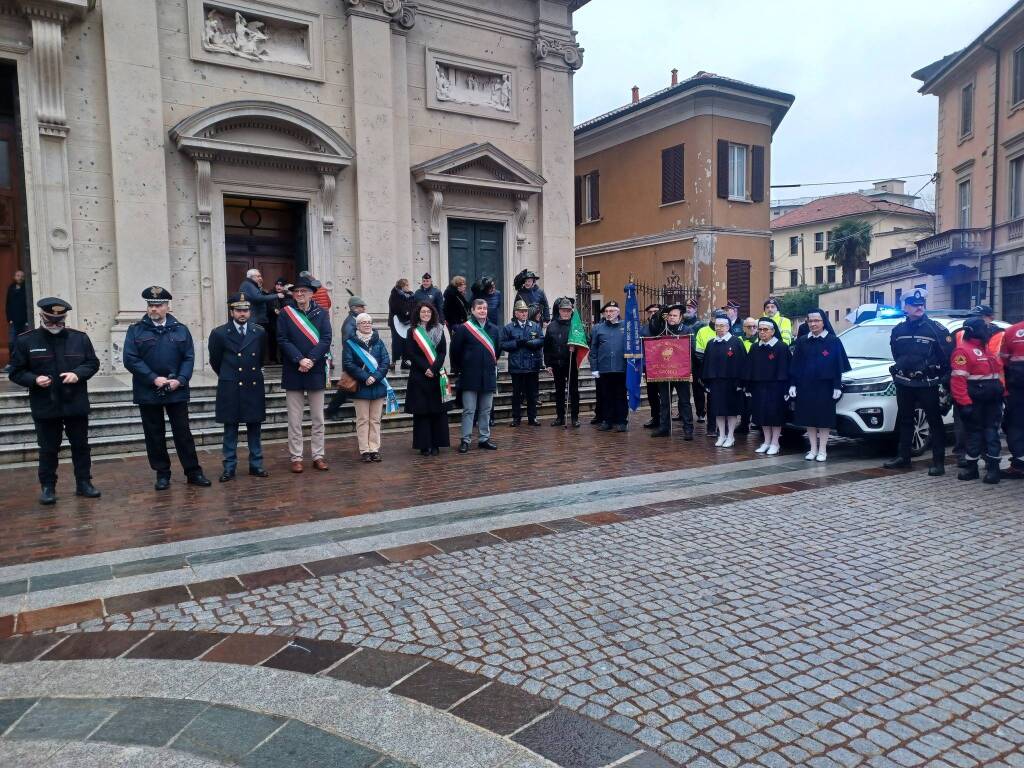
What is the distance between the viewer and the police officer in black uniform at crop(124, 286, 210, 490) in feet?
23.7

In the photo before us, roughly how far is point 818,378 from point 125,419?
9183mm

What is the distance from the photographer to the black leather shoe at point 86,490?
6965 mm

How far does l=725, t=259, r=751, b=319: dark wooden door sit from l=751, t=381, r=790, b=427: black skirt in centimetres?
1496

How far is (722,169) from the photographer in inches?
908

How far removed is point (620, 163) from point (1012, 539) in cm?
2237

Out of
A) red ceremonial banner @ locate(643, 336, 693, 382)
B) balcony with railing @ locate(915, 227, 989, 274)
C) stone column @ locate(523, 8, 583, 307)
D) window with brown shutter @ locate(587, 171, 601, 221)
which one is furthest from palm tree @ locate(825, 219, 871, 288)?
red ceremonial banner @ locate(643, 336, 693, 382)

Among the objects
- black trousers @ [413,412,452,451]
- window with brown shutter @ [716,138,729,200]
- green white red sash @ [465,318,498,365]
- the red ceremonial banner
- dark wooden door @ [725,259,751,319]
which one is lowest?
black trousers @ [413,412,452,451]

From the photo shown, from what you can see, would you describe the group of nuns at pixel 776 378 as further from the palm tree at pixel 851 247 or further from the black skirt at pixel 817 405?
the palm tree at pixel 851 247

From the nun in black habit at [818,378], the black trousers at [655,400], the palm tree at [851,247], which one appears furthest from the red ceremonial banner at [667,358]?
the palm tree at [851,247]

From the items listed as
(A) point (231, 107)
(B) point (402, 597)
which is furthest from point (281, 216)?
(B) point (402, 597)

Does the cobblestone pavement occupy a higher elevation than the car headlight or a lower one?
lower

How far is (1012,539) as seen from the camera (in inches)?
213

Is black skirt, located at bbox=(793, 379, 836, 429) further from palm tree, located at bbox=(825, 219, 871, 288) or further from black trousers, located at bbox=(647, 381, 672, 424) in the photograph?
palm tree, located at bbox=(825, 219, 871, 288)

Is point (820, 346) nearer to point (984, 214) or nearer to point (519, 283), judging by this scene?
point (519, 283)
